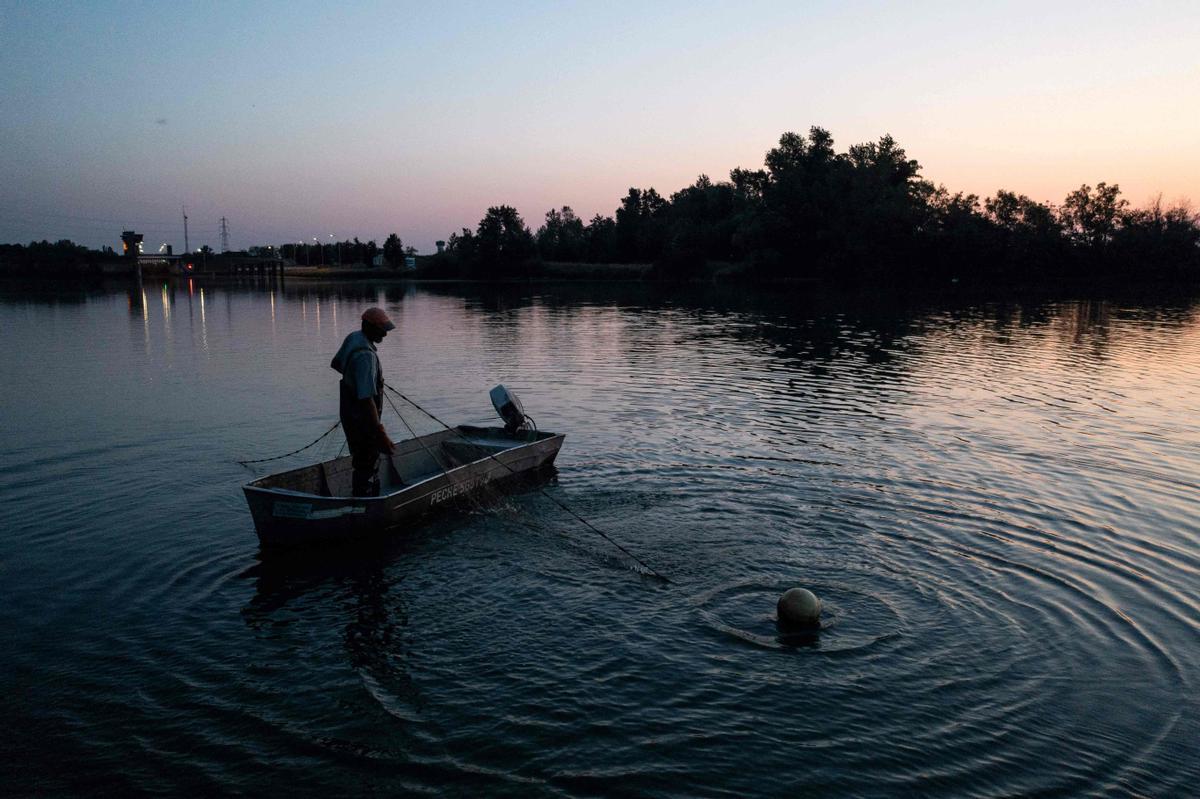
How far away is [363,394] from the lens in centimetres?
1158

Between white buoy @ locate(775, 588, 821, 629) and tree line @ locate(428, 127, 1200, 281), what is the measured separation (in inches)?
4076

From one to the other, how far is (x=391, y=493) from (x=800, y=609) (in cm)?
619

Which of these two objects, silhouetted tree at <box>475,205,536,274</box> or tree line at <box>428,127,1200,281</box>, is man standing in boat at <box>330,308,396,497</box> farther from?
silhouetted tree at <box>475,205,536,274</box>

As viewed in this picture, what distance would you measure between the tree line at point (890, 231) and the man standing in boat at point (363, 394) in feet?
339

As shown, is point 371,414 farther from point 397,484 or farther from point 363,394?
point 397,484

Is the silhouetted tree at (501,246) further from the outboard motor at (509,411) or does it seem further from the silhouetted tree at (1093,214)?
the outboard motor at (509,411)

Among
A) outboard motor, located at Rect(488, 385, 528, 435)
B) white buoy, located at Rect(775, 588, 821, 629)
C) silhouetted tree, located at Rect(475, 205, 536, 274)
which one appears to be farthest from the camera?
silhouetted tree, located at Rect(475, 205, 536, 274)

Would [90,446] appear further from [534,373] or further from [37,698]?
[534,373]

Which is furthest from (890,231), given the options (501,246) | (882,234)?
(501,246)

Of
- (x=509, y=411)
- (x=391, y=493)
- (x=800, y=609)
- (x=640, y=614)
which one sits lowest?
(x=640, y=614)

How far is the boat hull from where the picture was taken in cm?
1136

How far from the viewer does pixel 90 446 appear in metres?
18.0

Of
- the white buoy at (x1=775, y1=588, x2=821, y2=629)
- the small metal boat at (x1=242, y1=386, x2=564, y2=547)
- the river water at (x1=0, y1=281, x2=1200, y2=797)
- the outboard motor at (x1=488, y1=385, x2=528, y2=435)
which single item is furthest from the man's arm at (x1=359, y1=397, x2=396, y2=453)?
the white buoy at (x1=775, y1=588, x2=821, y2=629)

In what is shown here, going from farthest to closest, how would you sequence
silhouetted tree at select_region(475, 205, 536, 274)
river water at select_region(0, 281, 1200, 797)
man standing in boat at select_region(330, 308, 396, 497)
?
silhouetted tree at select_region(475, 205, 536, 274) < man standing in boat at select_region(330, 308, 396, 497) < river water at select_region(0, 281, 1200, 797)
